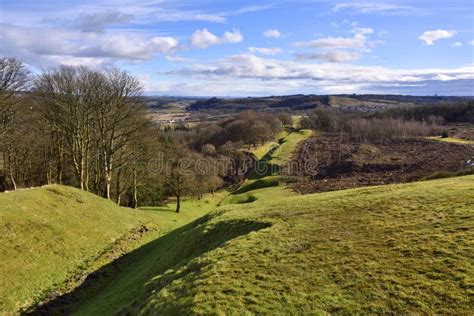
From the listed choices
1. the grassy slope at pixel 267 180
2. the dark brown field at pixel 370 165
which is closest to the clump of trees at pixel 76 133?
the grassy slope at pixel 267 180

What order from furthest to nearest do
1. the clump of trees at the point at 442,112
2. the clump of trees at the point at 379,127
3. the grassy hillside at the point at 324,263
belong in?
the clump of trees at the point at 442,112
the clump of trees at the point at 379,127
the grassy hillside at the point at 324,263

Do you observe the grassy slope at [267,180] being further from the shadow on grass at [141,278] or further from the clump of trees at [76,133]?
the shadow on grass at [141,278]

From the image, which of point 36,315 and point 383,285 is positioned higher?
point 383,285

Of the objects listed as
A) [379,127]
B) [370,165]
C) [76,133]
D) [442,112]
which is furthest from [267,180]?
[442,112]

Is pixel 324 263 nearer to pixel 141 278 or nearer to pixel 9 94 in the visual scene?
pixel 141 278

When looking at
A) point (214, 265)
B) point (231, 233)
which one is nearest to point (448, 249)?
point (214, 265)

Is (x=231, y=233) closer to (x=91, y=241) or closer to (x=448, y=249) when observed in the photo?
(x=448, y=249)

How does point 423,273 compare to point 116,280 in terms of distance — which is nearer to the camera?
point 423,273

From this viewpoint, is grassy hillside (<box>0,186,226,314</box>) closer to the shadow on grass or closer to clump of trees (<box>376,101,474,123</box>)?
the shadow on grass
